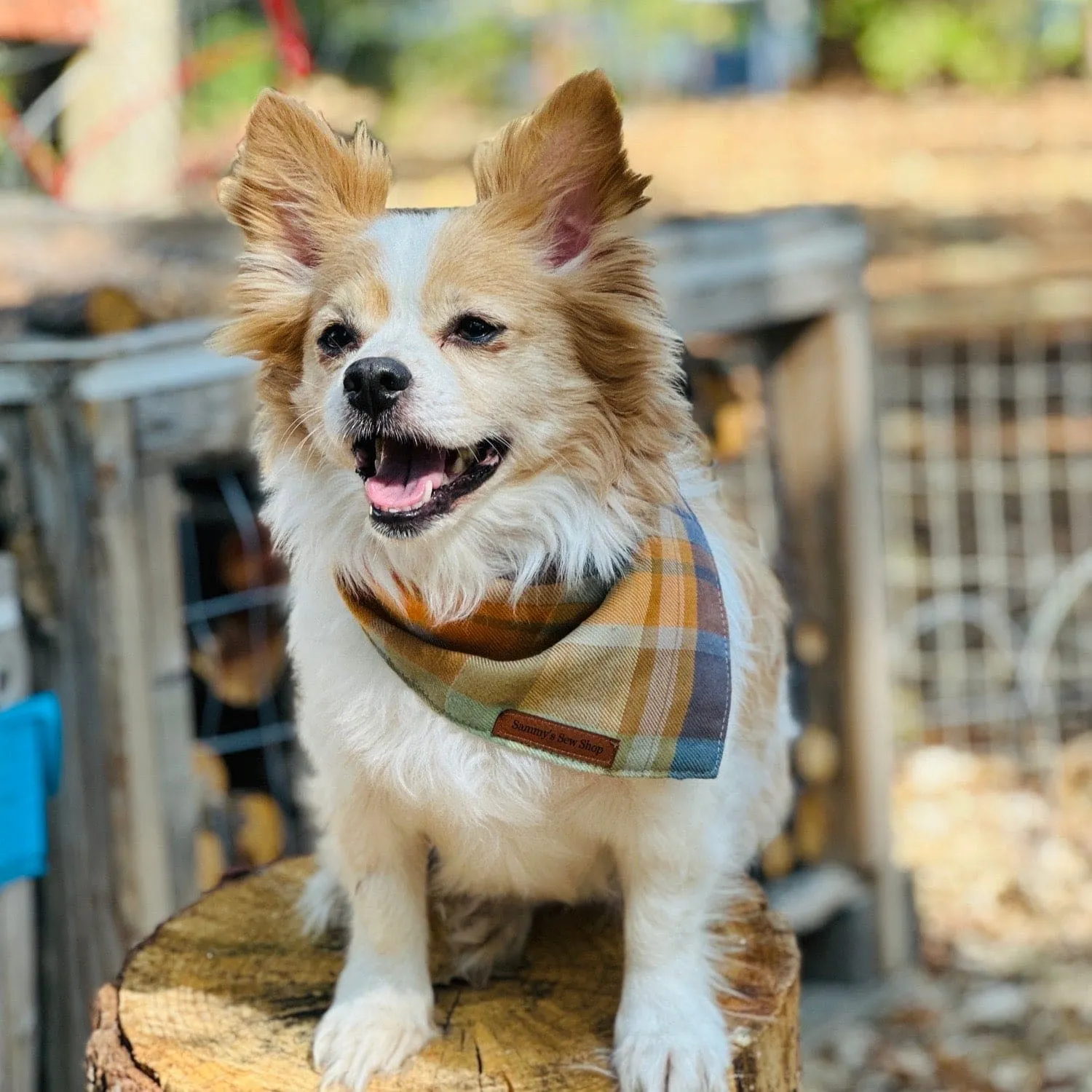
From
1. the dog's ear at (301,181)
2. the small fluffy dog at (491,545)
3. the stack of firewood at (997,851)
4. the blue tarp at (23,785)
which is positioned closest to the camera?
the small fluffy dog at (491,545)

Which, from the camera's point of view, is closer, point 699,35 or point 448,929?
point 448,929

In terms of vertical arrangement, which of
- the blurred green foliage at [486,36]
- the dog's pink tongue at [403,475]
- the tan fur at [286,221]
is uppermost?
the blurred green foliage at [486,36]

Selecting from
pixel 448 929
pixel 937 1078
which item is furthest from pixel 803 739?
pixel 448 929

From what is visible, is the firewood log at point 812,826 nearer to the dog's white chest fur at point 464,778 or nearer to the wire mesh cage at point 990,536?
the wire mesh cage at point 990,536

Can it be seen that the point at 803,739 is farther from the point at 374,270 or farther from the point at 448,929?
the point at 374,270

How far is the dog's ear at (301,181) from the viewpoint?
187cm

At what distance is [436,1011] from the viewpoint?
6.56 ft

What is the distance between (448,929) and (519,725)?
0.54 metres

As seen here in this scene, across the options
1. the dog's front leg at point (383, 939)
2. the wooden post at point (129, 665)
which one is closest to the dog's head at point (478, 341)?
the dog's front leg at point (383, 939)

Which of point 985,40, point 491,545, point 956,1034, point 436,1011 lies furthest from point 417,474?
point 985,40

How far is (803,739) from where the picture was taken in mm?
3949

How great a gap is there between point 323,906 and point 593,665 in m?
0.74

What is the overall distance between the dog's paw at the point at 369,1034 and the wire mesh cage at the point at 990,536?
3.47m

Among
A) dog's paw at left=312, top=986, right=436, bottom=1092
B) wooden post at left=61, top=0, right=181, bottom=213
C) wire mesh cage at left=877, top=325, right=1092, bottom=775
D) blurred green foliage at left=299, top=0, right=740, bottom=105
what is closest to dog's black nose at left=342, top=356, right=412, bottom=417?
dog's paw at left=312, top=986, right=436, bottom=1092
